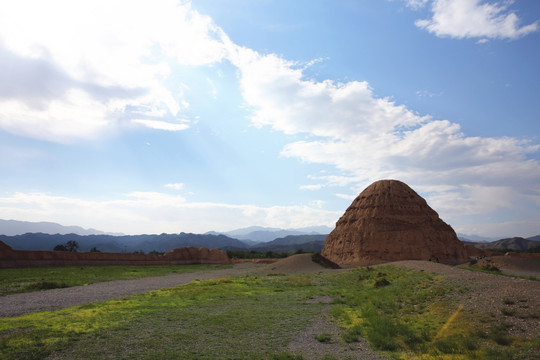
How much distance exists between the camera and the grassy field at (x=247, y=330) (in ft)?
26.7

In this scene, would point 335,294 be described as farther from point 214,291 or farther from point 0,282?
point 0,282

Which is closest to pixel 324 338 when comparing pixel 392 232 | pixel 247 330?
pixel 247 330

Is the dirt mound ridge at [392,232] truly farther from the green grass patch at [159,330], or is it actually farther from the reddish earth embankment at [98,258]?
the green grass patch at [159,330]

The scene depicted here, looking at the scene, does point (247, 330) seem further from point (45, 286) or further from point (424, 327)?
point (45, 286)

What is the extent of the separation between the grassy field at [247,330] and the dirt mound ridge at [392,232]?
3433cm

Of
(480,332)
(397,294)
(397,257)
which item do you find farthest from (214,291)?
(397,257)

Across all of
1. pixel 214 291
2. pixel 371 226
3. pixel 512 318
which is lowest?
pixel 214 291

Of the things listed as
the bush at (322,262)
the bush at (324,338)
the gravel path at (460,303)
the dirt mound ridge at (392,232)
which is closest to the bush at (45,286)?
the gravel path at (460,303)

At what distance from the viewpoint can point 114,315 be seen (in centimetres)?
1270

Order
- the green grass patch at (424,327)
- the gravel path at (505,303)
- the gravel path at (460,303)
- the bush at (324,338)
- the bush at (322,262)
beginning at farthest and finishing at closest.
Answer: the bush at (322,262) → the bush at (324,338) → the gravel path at (505,303) → the gravel path at (460,303) → the green grass patch at (424,327)

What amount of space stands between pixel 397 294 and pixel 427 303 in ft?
11.0

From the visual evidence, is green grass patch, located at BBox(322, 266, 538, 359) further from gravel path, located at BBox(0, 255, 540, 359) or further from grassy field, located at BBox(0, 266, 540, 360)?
gravel path, located at BBox(0, 255, 540, 359)

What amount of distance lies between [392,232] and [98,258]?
46521 millimetres

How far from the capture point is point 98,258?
152 feet
